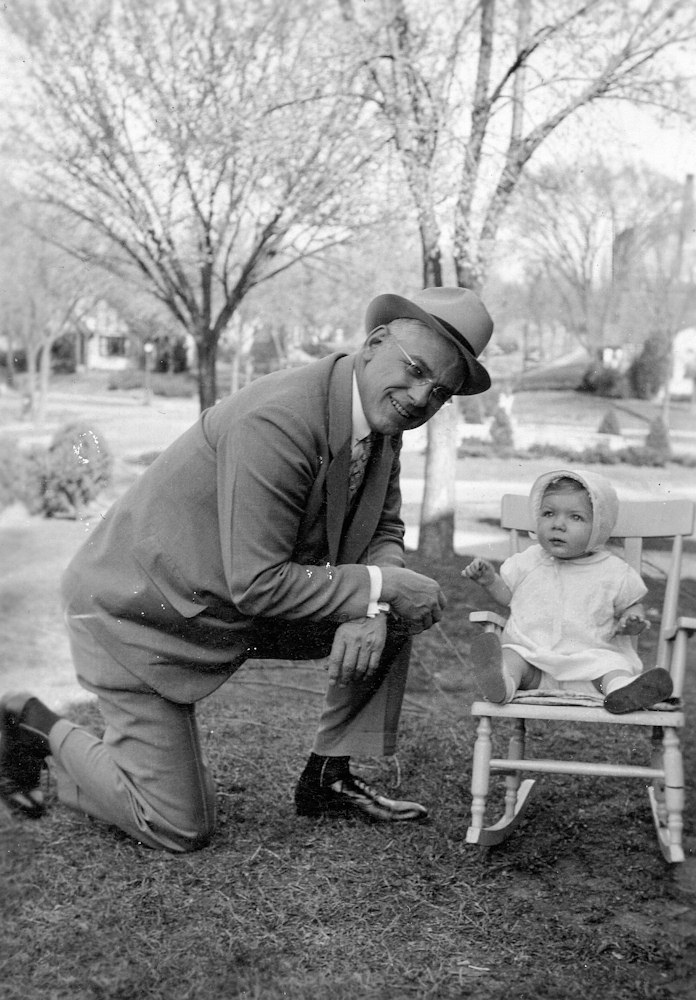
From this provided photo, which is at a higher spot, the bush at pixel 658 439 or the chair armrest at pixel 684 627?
the bush at pixel 658 439

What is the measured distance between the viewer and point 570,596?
2.67 meters

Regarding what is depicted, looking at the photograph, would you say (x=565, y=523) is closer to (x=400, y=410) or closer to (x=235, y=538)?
(x=400, y=410)

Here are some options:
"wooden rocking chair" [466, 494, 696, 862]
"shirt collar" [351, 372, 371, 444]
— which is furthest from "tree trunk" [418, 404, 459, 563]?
"shirt collar" [351, 372, 371, 444]

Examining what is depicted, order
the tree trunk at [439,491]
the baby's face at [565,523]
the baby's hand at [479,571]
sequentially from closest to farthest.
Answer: the baby's hand at [479,571] < the baby's face at [565,523] < the tree trunk at [439,491]

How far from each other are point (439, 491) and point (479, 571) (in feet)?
2.67

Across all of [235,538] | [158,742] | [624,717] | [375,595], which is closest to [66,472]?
[158,742]

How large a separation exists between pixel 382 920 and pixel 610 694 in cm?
74

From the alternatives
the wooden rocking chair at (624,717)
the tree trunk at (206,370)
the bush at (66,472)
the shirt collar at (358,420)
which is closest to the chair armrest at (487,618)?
the wooden rocking chair at (624,717)

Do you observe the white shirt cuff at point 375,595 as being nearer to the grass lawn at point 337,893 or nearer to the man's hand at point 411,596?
the man's hand at point 411,596

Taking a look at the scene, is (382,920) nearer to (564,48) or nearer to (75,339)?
(75,339)

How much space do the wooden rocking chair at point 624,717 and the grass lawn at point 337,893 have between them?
93 millimetres

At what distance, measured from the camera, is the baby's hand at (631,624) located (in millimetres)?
2615

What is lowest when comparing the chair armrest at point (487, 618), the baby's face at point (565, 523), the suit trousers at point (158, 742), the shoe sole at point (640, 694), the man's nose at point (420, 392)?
the suit trousers at point (158, 742)

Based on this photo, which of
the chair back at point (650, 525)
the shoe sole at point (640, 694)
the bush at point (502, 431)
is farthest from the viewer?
the bush at point (502, 431)
